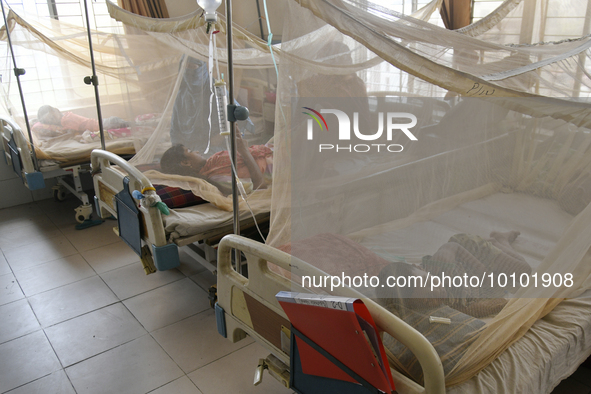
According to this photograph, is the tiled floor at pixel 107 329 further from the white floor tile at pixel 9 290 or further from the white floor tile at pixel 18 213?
the white floor tile at pixel 18 213

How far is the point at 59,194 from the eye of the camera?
394cm

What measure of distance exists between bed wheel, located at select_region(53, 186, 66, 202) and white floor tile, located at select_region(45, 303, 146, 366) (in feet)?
6.63

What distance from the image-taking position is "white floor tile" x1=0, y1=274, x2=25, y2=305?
2518 mm

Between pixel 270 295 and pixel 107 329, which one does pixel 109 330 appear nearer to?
pixel 107 329

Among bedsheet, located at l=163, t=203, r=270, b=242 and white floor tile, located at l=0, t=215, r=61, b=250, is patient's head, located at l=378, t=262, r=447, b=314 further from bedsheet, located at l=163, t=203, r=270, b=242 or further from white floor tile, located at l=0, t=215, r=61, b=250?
white floor tile, located at l=0, t=215, r=61, b=250

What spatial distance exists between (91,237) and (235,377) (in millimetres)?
1969

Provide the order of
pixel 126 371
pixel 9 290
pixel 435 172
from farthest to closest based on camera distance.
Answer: pixel 9 290 < pixel 126 371 < pixel 435 172

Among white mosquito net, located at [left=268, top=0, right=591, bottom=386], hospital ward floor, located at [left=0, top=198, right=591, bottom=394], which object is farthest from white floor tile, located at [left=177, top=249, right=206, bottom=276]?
white mosquito net, located at [left=268, top=0, right=591, bottom=386]

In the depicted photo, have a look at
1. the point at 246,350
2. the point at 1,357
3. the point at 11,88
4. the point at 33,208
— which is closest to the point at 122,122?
the point at 11,88

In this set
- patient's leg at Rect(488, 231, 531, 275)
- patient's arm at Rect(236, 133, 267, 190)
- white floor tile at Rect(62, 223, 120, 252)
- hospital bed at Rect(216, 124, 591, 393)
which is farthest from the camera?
white floor tile at Rect(62, 223, 120, 252)

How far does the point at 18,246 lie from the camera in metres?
3.17

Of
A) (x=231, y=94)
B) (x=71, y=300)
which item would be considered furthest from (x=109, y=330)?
(x=231, y=94)

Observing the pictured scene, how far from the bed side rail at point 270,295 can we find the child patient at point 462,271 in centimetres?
26

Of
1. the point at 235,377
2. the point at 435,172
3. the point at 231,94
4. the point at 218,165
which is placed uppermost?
the point at 231,94
